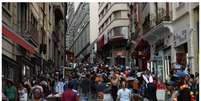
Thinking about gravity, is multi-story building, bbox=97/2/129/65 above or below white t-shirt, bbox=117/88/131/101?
above

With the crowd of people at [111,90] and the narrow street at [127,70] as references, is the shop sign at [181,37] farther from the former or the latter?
the crowd of people at [111,90]

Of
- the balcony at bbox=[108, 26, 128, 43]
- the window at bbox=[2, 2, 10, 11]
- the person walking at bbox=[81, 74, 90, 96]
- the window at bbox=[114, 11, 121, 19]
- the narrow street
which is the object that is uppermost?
the window at bbox=[114, 11, 121, 19]

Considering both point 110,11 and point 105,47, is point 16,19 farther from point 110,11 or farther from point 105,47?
point 105,47

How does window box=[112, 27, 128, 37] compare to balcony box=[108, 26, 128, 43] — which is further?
balcony box=[108, 26, 128, 43]

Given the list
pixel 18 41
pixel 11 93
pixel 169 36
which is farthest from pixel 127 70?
pixel 11 93

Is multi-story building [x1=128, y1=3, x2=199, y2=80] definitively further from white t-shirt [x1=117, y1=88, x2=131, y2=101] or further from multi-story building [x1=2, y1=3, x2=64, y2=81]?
white t-shirt [x1=117, y1=88, x2=131, y2=101]

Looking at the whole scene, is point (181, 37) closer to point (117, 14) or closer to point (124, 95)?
point (124, 95)

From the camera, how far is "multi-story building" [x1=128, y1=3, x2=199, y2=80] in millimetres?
28344

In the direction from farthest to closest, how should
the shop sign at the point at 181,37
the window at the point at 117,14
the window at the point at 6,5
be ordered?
the window at the point at 117,14 → the shop sign at the point at 181,37 → the window at the point at 6,5

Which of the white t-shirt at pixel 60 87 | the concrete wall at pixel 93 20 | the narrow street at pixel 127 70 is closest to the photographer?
the narrow street at pixel 127 70

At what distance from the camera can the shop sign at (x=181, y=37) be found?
30150 mm

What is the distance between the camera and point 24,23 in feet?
99.1

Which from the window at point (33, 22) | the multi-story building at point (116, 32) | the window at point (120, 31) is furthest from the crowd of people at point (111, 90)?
the multi-story building at point (116, 32)

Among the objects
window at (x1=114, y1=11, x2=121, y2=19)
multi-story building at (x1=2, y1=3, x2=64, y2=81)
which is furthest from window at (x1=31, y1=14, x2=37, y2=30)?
window at (x1=114, y1=11, x2=121, y2=19)
